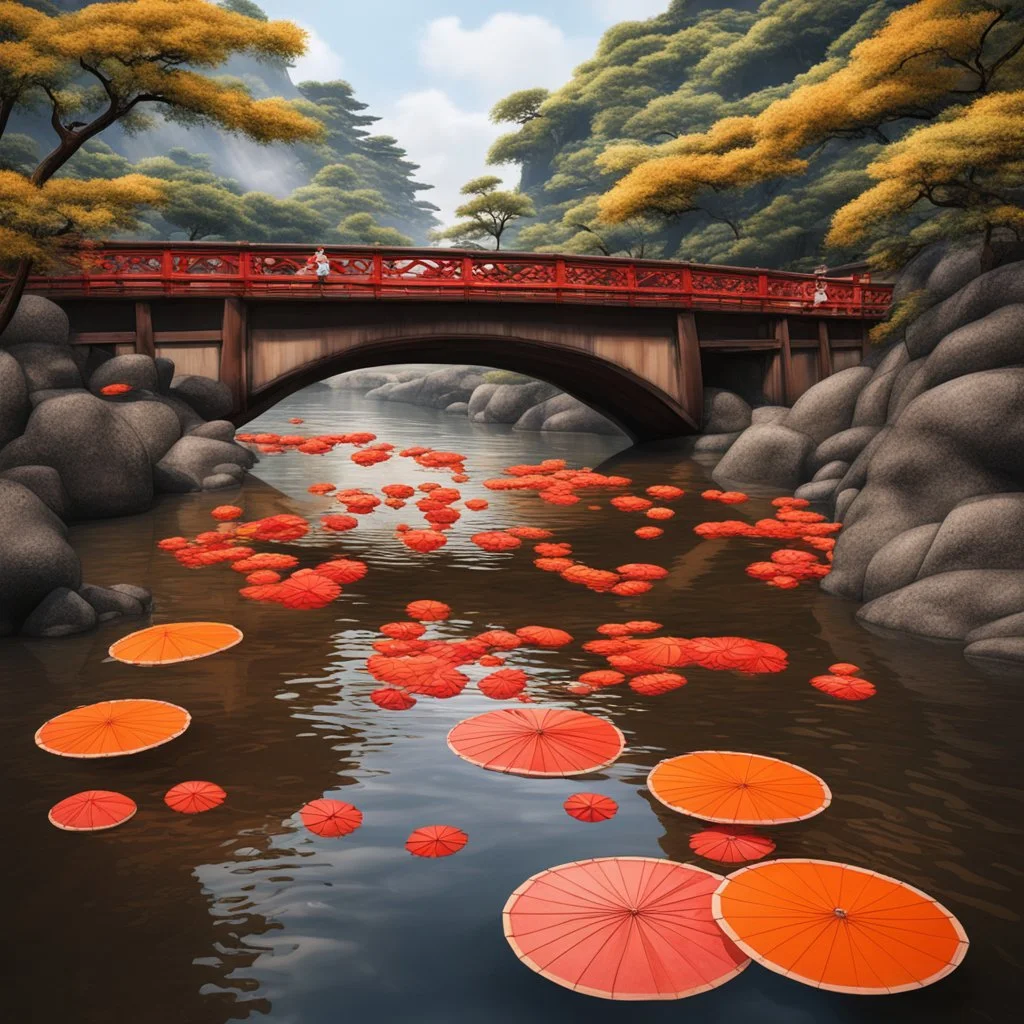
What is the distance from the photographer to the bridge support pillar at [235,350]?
72.7 feet

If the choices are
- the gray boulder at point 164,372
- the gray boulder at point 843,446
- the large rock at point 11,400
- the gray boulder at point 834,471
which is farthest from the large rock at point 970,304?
the large rock at point 11,400

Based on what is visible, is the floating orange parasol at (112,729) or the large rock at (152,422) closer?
the floating orange parasol at (112,729)

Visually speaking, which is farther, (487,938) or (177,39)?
(177,39)

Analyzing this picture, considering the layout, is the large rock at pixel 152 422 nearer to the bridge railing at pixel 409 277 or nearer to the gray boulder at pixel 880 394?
the bridge railing at pixel 409 277

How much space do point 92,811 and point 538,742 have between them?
3.33 metres

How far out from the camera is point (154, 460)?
66.1ft

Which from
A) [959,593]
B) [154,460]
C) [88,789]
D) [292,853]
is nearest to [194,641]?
[88,789]

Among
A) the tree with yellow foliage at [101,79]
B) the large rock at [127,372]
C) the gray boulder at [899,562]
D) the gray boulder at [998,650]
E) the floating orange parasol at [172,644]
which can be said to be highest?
the tree with yellow foliage at [101,79]

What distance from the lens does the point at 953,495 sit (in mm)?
13109

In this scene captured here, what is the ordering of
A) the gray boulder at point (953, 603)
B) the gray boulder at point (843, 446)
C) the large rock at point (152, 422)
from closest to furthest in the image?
the gray boulder at point (953, 603) → the large rock at point (152, 422) → the gray boulder at point (843, 446)

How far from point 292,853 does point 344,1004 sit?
1.60 meters

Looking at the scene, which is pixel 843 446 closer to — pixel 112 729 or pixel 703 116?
pixel 112 729

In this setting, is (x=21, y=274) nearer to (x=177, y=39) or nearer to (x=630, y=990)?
(x=177, y=39)

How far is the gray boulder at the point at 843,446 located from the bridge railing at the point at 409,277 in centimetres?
635
